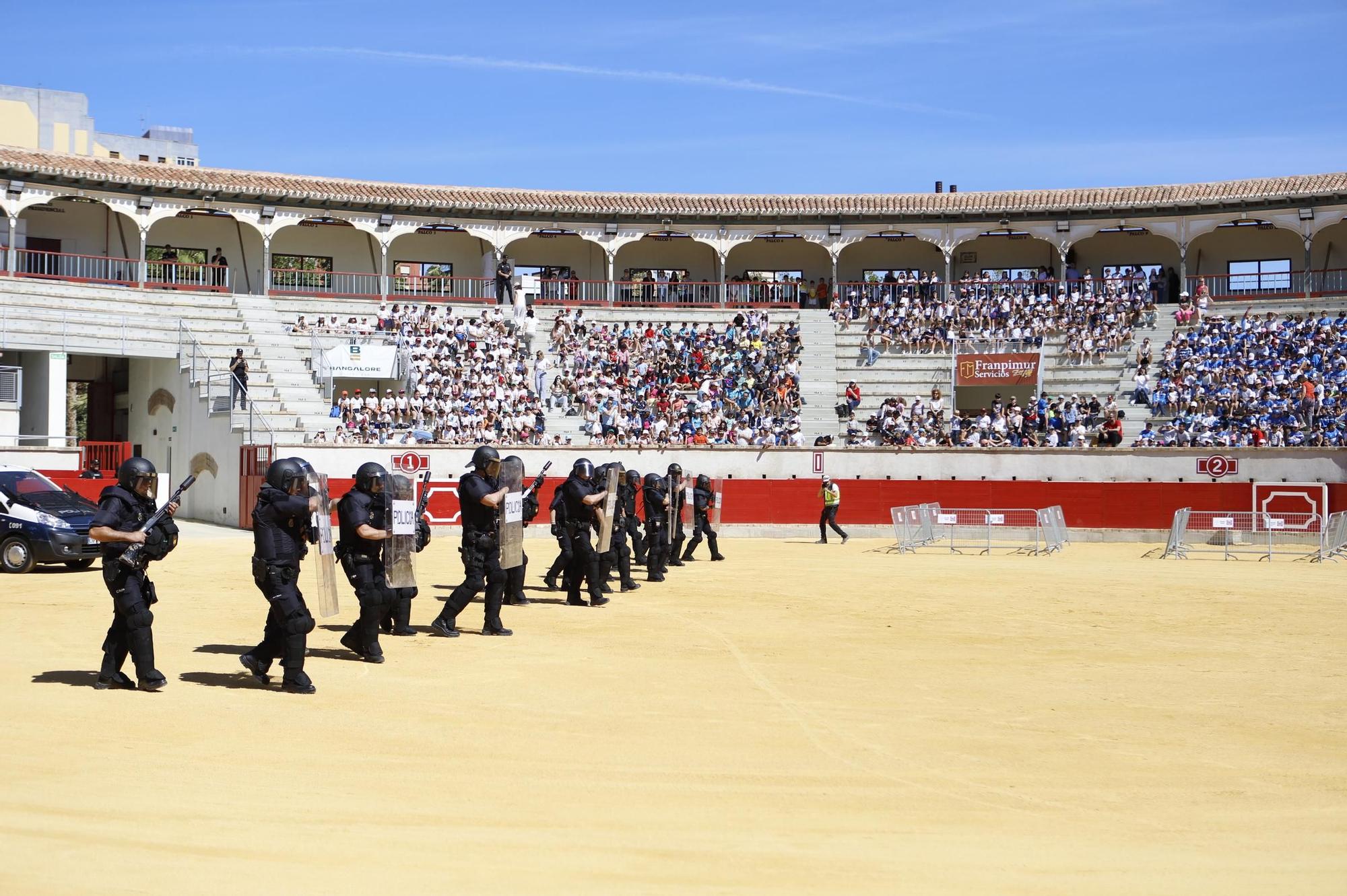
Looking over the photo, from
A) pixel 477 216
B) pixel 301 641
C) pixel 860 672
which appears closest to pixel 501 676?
pixel 301 641

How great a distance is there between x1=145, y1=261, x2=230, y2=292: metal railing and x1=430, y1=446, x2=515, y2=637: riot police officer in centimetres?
2851

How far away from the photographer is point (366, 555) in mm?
12500

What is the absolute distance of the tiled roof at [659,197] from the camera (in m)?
40.8

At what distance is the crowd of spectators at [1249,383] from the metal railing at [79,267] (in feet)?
99.2

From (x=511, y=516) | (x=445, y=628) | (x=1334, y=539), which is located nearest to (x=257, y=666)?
(x=445, y=628)

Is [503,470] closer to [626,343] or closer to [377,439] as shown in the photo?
[377,439]

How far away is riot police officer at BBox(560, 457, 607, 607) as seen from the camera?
17.0 meters

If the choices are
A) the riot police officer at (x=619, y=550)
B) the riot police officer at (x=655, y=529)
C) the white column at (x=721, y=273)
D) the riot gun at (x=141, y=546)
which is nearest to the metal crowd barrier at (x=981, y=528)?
the riot police officer at (x=655, y=529)

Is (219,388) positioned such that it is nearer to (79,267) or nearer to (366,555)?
(79,267)

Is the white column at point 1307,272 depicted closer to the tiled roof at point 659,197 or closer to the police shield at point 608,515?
the tiled roof at point 659,197

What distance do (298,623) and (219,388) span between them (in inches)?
1006

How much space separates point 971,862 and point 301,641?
6.22m

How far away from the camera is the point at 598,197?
153 feet

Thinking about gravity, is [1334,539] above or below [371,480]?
below
